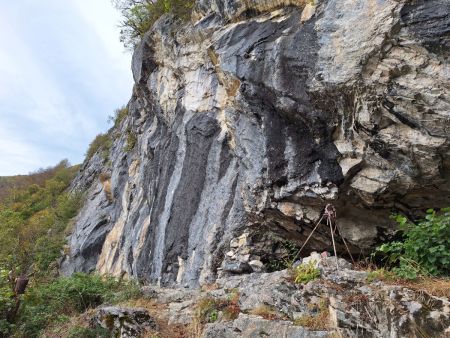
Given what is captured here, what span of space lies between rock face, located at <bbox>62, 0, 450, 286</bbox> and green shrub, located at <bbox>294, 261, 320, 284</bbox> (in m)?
1.80

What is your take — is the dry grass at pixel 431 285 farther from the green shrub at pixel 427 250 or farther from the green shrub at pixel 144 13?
the green shrub at pixel 144 13

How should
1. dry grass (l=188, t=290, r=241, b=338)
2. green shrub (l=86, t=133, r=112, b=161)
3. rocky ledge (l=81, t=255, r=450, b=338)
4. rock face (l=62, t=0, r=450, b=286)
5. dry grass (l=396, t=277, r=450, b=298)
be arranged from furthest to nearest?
green shrub (l=86, t=133, r=112, b=161)
rock face (l=62, t=0, r=450, b=286)
dry grass (l=188, t=290, r=241, b=338)
dry grass (l=396, t=277, r=450, b=298)
rocky ledge (l=81, t=255, r=450, b=338)

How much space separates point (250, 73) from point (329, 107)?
1984mm

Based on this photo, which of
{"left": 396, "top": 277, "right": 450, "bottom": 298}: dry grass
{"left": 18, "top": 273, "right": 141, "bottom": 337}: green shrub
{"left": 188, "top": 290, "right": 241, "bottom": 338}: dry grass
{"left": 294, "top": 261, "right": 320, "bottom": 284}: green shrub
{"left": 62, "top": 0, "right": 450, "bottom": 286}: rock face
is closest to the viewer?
{"left": 396, "top": 277, "right": 450, "bottom": 298}: dry grass

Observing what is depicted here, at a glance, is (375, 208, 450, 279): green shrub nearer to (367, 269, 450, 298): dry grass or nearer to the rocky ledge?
(367, 269, 450, 298): dry grass

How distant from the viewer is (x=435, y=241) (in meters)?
6.04

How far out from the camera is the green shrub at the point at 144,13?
12930 mm

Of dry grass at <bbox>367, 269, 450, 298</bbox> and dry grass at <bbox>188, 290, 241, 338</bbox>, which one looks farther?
dry grass at <bbox>188, 290, 241, 338</bbox>

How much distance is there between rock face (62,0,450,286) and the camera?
657 cm

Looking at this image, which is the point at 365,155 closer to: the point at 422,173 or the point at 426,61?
the point at 422,173

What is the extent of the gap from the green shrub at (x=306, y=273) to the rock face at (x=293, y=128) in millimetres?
1804

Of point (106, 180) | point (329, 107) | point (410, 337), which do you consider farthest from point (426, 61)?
point (106, 180)

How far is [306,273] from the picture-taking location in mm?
6172

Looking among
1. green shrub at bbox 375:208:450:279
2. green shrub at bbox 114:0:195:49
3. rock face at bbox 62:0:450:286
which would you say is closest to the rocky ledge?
green shrub at bbox 375:208:450:279
